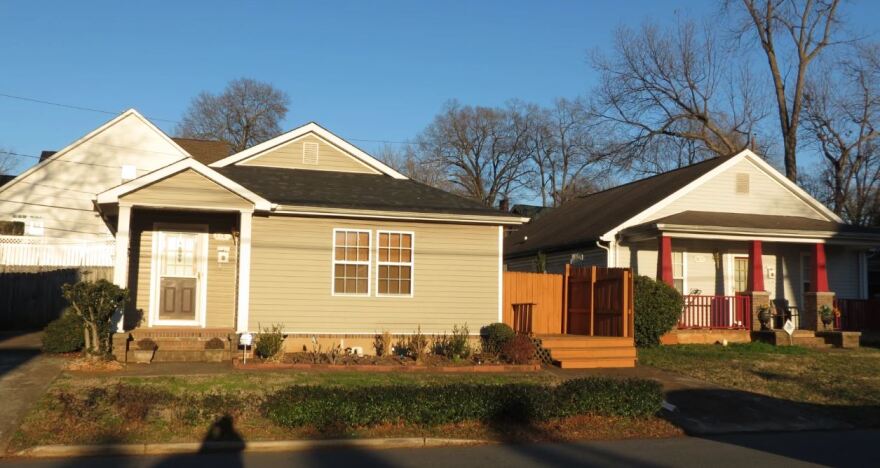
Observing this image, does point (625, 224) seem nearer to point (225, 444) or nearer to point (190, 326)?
point (190, 326)

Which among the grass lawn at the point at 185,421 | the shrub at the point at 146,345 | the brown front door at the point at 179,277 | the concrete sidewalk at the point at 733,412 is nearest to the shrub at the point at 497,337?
the concrete sidewalk at the point at 733,412

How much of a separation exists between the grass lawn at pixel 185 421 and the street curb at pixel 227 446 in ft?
0.64

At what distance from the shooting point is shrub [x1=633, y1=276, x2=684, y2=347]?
747 inches

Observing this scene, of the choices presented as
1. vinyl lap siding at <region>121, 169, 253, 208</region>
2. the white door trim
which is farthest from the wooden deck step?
the white door trim

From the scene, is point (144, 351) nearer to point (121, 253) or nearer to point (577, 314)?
point (121, 253)

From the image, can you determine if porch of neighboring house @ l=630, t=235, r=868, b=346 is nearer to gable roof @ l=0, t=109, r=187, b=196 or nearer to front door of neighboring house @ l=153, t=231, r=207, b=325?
front door of neighboring house @ l=153, t=231, r=207, b=325

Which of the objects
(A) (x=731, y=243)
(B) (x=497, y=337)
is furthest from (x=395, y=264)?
(A) (x=731, y=243)

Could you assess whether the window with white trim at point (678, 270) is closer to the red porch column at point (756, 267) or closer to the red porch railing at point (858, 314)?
the red porch column at point (756, 267)

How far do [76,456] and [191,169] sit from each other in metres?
7.63

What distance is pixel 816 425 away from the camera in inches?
488

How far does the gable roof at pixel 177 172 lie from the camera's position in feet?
50.6

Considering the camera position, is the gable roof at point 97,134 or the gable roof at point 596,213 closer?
the gable roof at point 596,213

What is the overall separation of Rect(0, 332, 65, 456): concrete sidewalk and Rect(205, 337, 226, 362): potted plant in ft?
8.24

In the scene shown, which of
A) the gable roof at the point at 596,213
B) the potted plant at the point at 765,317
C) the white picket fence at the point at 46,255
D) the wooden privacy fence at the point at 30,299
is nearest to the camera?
the potted plant at the point at 765,317
